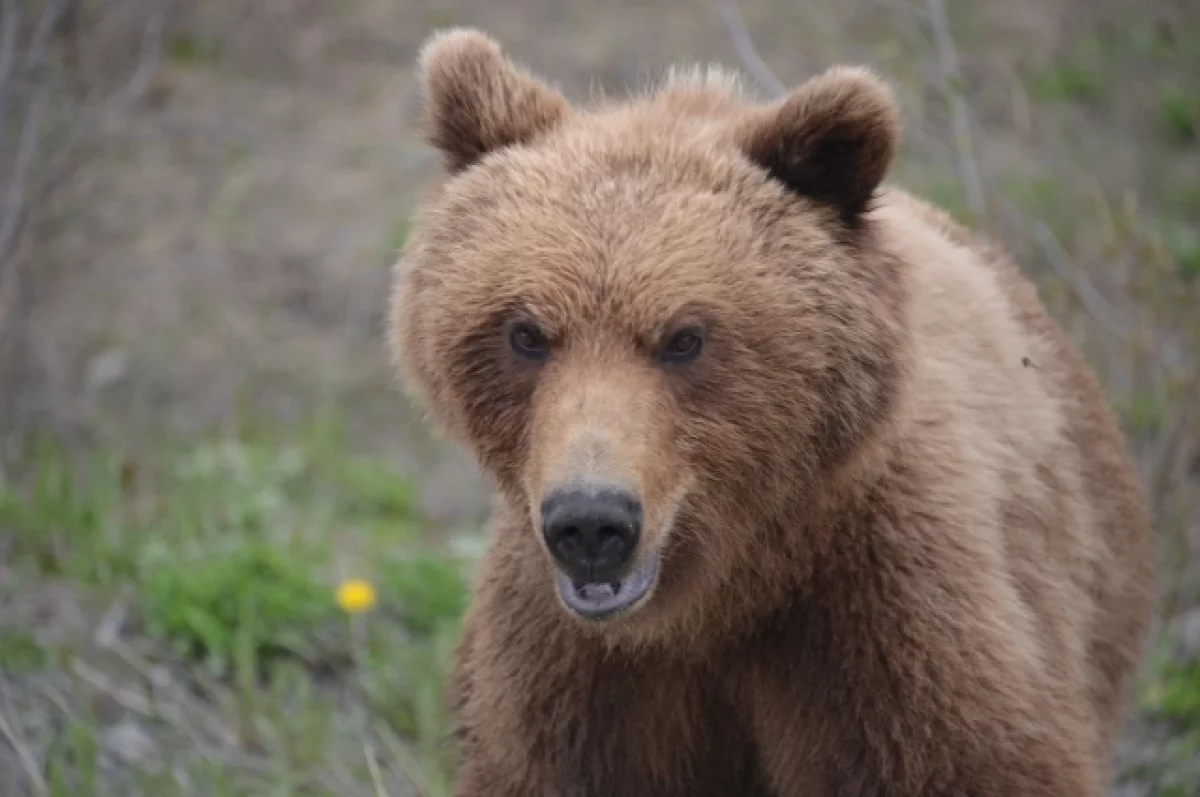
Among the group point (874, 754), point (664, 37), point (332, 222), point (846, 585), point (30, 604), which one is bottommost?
point (30, 604)

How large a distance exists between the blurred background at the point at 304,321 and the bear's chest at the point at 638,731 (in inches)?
54.6

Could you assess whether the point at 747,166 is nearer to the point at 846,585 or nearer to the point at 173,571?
the point at 846,585

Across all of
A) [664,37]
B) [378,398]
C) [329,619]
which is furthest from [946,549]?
[664,37]

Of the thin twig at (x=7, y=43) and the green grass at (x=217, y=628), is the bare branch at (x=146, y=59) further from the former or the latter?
the green grass at (x=217, y=628)

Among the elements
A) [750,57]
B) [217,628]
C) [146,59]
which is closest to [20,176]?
[146,59]

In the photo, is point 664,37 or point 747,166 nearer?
point 747,166

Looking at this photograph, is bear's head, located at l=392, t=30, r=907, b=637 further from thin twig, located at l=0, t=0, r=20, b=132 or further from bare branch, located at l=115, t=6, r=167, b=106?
bare branch, located at l=115, t=6, r=167, b=106

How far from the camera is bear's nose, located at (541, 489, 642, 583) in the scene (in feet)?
10.4

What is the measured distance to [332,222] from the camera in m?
9.38

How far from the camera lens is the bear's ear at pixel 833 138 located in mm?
3582

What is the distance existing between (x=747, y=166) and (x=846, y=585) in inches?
36.6

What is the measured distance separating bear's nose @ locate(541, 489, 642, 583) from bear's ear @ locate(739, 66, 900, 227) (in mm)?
882

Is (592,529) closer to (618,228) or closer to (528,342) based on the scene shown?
(528,342)

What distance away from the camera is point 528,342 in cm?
355
